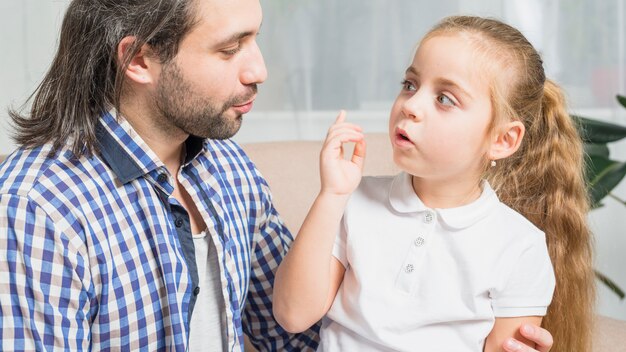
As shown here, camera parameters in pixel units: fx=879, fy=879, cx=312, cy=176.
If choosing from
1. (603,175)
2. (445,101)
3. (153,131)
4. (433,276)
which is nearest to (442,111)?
(445,101)

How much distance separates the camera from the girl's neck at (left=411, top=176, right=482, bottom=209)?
147 cm

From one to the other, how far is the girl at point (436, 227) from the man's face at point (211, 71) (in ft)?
0.61

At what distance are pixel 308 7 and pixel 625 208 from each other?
1.38 meters

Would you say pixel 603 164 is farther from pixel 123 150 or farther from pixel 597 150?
pixel 123 150

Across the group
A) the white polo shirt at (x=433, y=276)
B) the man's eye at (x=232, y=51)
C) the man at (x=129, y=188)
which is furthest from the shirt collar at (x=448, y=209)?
the man's eye at (x=232, y=51)

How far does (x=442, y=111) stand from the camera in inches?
53.7

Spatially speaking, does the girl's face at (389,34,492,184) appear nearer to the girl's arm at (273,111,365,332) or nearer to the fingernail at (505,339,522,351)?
the girl's arm at (273,111,365,332)

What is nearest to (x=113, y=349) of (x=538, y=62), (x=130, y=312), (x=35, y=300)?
(x=130, y=312)

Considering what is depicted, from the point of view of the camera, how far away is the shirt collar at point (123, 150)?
1.42 meters

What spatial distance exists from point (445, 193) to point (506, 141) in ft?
0.43

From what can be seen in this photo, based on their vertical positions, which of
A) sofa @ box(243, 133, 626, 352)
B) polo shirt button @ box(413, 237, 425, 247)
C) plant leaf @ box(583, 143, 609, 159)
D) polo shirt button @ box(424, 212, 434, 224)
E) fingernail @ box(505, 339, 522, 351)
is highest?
polo shirt button @ box(424, 212, 434, 224)

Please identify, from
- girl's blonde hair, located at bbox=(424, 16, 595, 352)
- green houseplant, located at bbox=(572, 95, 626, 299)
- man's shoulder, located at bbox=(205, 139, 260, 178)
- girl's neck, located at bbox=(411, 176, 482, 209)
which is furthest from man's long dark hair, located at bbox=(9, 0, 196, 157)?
green houseplant, located at bbox=(572, 95, 626, 299)

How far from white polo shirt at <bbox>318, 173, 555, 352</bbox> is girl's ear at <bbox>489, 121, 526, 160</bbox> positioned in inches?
3.4

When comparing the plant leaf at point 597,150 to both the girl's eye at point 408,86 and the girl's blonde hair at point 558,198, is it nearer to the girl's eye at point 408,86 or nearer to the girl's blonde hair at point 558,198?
the girl's blonde hair at point 558,198
